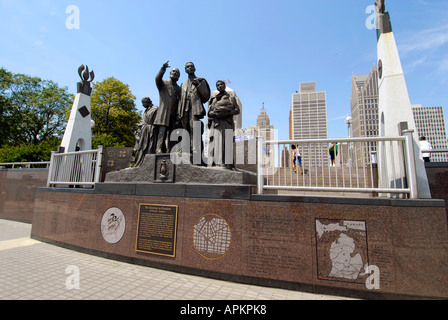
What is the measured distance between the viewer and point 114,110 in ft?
89.8

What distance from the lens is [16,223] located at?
1127 cm

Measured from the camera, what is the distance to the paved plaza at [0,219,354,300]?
12.5 ft

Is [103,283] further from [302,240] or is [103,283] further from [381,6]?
[381,6]

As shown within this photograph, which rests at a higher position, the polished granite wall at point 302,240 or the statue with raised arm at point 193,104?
the statue with raised arm at point 193,104

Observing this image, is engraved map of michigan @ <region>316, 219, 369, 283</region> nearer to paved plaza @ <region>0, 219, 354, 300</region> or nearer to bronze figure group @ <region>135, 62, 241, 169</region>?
paved plaza @ <region>0, 219, 354, 300</region>

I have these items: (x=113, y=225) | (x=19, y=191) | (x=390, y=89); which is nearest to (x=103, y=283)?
(x=113, y=225)

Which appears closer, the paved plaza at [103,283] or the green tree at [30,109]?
the paved plaza at [103,283]

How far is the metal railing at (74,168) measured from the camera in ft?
22.4

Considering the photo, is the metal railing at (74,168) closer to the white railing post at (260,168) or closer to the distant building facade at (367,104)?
the white railing post at (260,168)

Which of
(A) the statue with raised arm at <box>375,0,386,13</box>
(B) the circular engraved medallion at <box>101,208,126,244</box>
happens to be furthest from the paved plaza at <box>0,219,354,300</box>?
(A) the statue with raised arm at <box>375,0,386,13</box>

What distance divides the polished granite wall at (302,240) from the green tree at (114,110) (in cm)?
2459

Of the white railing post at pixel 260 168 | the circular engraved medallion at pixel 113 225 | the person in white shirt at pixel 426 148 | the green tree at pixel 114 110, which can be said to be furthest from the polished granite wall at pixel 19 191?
the person in white shirt at pixel 426 148

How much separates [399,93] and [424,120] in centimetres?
10721
